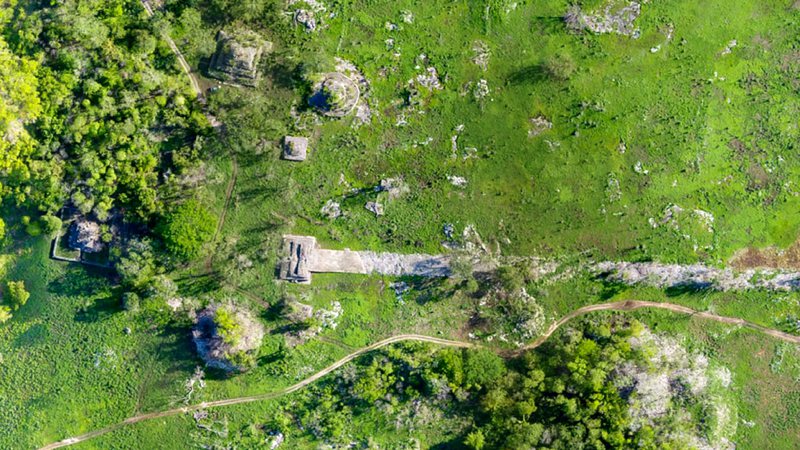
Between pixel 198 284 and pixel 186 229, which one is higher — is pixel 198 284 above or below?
below

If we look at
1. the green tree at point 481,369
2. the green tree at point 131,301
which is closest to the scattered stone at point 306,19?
the green tree at point 131,301

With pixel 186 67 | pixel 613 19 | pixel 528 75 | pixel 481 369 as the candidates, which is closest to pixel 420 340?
pixel 481 369

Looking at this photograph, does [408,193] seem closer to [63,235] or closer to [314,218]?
[314,218]

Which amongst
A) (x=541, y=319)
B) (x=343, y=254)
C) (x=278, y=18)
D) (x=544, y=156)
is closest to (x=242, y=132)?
(x=278, y=18)

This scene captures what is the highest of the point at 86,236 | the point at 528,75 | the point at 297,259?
the point at 528,75

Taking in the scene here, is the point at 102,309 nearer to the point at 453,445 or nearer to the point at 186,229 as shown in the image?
the point at 186,229

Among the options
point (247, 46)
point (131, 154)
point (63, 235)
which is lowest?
point (63, 235)
